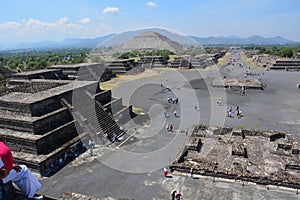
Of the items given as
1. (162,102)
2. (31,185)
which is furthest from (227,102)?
(31,185)

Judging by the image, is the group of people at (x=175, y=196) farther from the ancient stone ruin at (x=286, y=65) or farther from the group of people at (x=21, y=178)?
the ancient stone ruin at (x=286, y=65)

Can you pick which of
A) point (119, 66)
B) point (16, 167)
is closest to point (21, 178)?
point (16, 167)

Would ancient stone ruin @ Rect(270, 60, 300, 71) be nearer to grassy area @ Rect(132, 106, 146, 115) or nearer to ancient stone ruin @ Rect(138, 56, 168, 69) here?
ancient stone ruin @ Rect(138, 56, 168, 69)

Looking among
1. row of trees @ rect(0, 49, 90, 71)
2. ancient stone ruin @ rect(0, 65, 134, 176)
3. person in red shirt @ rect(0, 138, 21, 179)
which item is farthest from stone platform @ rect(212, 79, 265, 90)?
person in red shirt @ rect(0, 138, 21, 179)

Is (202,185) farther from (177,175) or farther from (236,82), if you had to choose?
(236,82)

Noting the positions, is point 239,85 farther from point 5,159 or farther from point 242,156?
point 5,159

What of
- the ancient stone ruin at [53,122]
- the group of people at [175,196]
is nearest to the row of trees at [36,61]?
the ancient stone ruin at [53,122]
